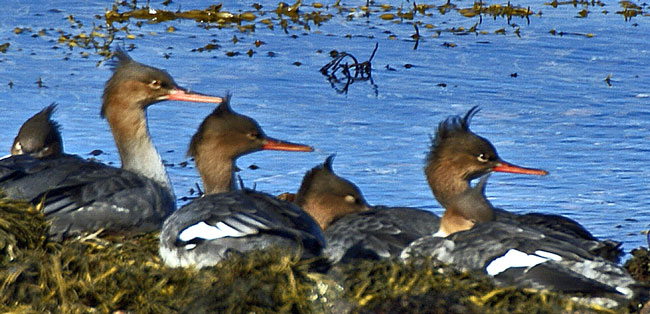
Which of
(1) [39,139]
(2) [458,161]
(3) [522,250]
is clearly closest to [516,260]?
(3) [522,250]

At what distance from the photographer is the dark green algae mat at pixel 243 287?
431 cm

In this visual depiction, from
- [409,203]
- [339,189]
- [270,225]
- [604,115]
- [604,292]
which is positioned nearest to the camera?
[604,292]

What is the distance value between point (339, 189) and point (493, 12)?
23.7 ft

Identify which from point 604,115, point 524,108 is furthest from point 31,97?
point 604,115

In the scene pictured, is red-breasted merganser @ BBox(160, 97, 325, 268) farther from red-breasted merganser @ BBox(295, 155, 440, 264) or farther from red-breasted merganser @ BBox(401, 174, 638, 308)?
red-breasted merganser @ BBox(401, 174, 638, 308)

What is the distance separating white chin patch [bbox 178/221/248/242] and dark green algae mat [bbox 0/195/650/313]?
0.24 m

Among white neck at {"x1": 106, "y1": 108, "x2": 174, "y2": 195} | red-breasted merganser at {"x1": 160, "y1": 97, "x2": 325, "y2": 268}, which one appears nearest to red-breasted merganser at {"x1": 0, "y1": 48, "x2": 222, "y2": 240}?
white neck at {"x1": 106, "y1": 108, "x2": 174, "y2": 195}

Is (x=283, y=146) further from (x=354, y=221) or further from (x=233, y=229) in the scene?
(x=233, y=229)

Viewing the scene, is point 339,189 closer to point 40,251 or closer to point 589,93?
point 40,251

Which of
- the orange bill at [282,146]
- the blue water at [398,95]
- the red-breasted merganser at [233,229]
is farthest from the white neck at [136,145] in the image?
the red-breasted merganser at [233,229]

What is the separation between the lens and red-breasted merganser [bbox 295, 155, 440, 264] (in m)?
6.12

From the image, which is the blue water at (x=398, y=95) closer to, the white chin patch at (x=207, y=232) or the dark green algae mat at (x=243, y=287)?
the white chin patch at (x=207, y=232)

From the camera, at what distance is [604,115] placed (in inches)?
385

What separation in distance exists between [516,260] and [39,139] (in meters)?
3.51
